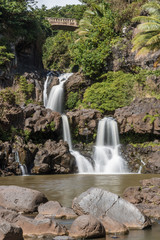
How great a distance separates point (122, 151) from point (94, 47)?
604 inches

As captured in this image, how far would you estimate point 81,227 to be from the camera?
6.51m

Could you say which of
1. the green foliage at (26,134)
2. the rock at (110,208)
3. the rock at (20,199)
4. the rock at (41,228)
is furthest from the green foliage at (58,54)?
the rock at (41,228)

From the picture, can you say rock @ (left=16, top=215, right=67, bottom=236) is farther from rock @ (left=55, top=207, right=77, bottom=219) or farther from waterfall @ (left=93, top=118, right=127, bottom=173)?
waterfall @ (left=93, top=118, right=127, bottom=173)

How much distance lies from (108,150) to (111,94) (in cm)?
814

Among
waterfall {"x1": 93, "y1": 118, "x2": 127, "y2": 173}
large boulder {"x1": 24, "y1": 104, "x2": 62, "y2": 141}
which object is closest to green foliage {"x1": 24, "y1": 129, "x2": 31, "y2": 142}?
large boulder {"x1": 24, "y1": 104, "x2": 62, "y2": 141}

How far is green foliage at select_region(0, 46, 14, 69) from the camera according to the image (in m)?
32.4

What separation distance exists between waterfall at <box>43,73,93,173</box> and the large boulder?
102 centimetres

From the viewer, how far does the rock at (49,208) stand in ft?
27.9

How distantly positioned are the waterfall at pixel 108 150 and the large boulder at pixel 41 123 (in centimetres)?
359

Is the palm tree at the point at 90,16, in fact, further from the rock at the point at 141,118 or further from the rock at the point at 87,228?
the rock at the point at 87,228

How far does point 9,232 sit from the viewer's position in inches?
224

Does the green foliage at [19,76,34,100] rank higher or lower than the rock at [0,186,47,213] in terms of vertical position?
higher

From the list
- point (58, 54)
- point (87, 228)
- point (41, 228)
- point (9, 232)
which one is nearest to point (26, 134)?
point (41, 228)

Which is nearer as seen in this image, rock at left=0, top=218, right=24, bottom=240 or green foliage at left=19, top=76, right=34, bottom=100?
rock at left=0, top=218, right=24, bottom=240
